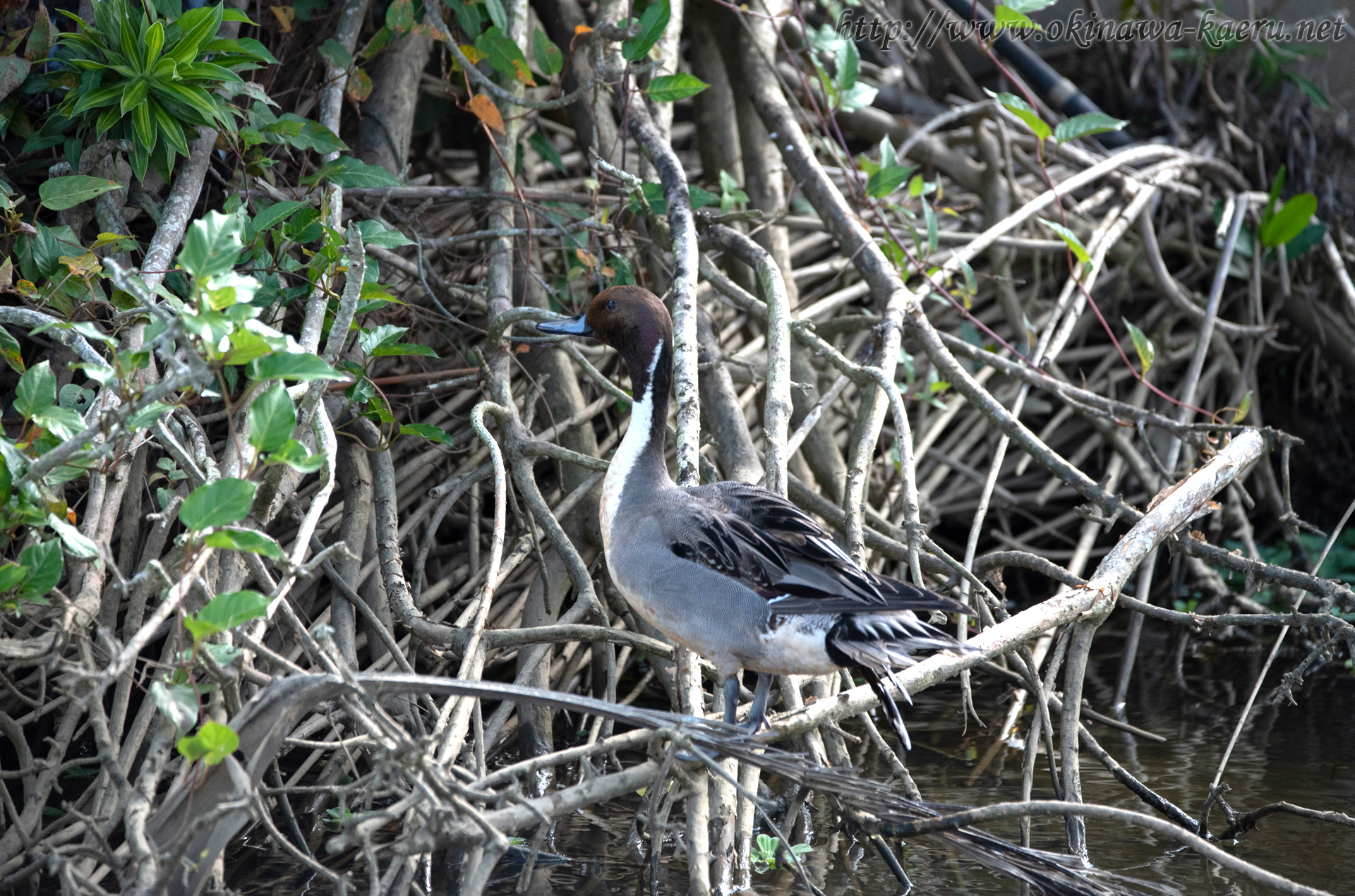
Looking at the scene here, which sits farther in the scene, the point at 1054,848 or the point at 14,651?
the point at 1054,848

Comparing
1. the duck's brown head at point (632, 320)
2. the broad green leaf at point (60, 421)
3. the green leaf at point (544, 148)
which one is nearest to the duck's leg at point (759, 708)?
the duck's brown head at point (632, 320)

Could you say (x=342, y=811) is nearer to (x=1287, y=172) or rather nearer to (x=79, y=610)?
(x=79, y=610)

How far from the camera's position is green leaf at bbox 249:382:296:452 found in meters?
1.56

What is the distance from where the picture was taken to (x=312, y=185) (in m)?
2.71

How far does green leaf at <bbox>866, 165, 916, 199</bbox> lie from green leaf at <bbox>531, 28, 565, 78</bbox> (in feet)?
3.07

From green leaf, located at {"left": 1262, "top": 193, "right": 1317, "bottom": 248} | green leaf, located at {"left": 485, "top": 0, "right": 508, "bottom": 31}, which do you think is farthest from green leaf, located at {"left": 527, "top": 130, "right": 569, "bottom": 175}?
green leaf, located at {"left": 1262, "top": 193, "right": 1317, "bottom": 248}

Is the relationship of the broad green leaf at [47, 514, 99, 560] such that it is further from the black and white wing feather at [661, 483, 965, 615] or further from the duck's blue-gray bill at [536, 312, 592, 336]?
the duck's blue-gray bill at [536, 312, 592, 336]

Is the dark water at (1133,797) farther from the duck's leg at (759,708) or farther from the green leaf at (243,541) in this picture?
the green leaf at (243,541)

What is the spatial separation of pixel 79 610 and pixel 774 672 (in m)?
1.22

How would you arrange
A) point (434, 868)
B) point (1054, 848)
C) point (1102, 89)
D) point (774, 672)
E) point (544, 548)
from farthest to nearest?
point (1102, 89), point (544, 548), point (1054, 848), point (434, 868), point (774, 672)

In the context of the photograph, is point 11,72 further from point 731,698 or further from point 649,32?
point 731,698

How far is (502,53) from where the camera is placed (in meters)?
3.00

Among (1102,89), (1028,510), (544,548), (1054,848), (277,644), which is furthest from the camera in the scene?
(1102,89)

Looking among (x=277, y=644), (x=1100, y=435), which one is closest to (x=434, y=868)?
(x=277, y=644)
